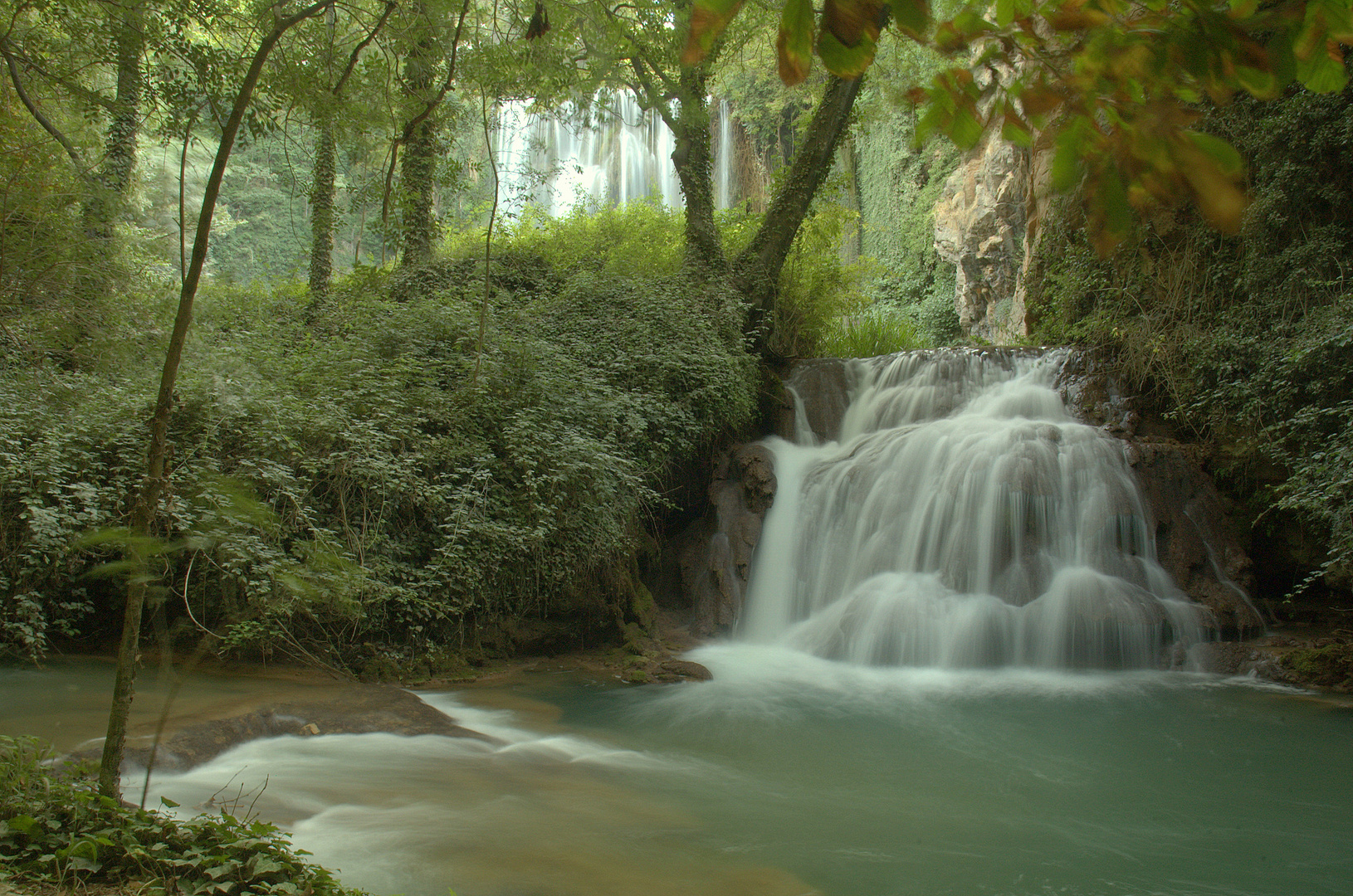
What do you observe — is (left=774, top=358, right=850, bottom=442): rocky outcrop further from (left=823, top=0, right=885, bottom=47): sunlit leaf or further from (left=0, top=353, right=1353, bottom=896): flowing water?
(left=823, top=0, right=885, bottom=47): sunlit leaf

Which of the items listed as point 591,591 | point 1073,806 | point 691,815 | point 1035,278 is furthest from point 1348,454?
point 1035,278

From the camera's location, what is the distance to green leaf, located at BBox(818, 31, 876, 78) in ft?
4.36

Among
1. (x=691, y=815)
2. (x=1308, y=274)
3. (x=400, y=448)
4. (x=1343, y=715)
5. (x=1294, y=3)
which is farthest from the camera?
(x=1308, y=274)

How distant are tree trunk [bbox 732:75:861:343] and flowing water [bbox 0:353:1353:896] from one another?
3.56 m

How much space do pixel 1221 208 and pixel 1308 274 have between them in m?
9.54

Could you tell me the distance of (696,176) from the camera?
1355 centimetres

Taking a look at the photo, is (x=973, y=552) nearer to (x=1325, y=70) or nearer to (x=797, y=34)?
(x=1325, y=70)

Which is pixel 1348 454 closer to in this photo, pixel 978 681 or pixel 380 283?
pixel 978 681

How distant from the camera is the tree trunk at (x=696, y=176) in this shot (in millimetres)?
12898

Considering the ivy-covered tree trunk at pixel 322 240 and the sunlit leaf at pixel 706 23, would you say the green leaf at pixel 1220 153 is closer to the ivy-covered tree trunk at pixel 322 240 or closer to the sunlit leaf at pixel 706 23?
the sunlit leaf at pixel 706 23

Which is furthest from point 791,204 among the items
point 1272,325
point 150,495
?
point 150,495

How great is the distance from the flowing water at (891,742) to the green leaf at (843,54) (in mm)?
3240

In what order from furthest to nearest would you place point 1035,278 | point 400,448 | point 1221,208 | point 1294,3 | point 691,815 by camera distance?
point 1035,278 → point 400,448 → point 691,815 → point 1294,3 → point 1221,208

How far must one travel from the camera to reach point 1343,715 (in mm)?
6500
